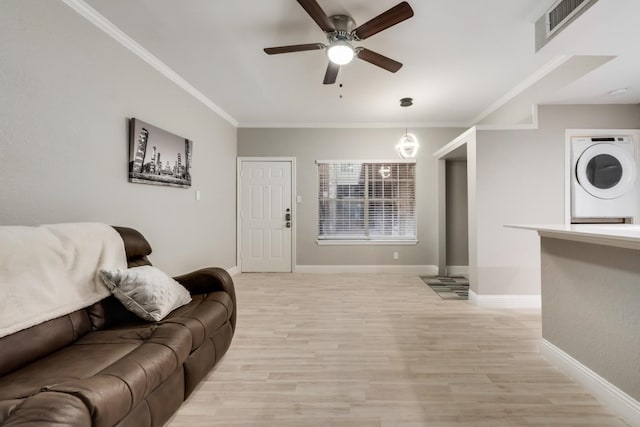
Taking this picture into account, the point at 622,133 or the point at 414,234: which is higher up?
the point at 622,133

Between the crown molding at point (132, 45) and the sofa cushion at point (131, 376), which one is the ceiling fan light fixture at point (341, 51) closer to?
the crown molding at point (132, 45)

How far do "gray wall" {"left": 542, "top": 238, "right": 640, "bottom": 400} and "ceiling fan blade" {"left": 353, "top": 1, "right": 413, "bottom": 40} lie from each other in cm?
192

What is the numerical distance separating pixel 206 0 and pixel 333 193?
3.56 metres

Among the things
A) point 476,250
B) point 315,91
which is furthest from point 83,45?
point 476,250

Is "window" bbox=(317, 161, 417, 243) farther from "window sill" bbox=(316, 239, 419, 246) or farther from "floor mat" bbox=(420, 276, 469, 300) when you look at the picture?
"floor mat" bbox=(420, 276, 469, 300)

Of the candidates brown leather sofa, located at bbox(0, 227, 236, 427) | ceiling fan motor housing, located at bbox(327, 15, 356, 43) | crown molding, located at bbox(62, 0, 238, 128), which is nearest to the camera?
brown leather sofa, located at bbox(0, 227, 236, 427)

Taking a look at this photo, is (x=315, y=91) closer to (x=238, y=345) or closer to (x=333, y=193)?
(x=333, y=193)

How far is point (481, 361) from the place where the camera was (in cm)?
217

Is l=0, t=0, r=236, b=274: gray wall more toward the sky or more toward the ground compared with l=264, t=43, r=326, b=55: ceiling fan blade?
more toward the ground

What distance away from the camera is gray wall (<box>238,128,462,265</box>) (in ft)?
16.9

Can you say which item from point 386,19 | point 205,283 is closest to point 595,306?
point 386,19

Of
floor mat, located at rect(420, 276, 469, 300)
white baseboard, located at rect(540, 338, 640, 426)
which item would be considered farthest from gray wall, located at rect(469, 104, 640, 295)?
white baseboard, located at rect(540, 338, 640, 426)

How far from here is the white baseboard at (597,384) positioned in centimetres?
155

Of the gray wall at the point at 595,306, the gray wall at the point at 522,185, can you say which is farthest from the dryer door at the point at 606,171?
the gray wall at the point at 595,306
